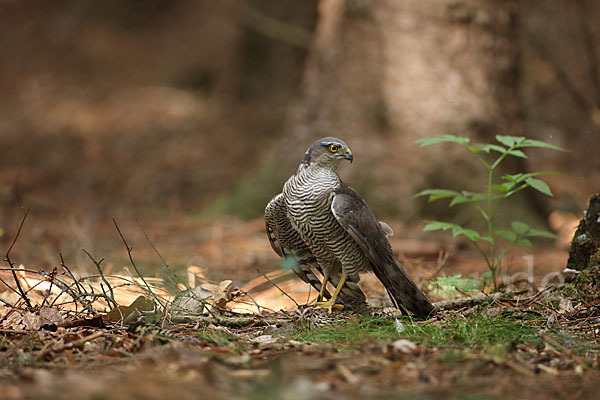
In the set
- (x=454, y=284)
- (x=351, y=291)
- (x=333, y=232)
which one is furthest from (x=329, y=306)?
(x=454, y=284)

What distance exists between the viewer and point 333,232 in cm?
389

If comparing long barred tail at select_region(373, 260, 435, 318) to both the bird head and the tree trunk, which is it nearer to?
the bird head

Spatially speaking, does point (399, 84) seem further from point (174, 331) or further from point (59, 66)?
point (59, 66)

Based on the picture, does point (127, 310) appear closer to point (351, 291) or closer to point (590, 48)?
point (351, 291)

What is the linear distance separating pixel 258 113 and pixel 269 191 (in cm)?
528

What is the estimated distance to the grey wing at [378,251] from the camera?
3.64m

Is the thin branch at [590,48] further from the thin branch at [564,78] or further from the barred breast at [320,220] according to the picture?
the barred breast at [320,220]

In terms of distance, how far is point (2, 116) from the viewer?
13.5 m

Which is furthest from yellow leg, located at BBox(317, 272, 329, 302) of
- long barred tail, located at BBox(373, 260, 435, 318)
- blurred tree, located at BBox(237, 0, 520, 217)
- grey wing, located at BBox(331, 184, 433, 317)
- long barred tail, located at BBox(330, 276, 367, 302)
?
blurred tree, located at BBox(237, 0, 520, 217)

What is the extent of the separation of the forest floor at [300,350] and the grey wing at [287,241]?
0.28m

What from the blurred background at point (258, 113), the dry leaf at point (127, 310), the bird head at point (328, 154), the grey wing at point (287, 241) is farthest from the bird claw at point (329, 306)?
the blurred background at point (258, 113)

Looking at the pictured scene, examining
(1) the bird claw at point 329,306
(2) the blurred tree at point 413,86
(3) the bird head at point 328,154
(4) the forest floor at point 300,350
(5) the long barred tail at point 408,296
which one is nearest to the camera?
(4) the forest floor at point 300,350

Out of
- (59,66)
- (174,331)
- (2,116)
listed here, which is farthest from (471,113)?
(59,66)

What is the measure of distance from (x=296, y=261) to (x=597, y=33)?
7.54m
